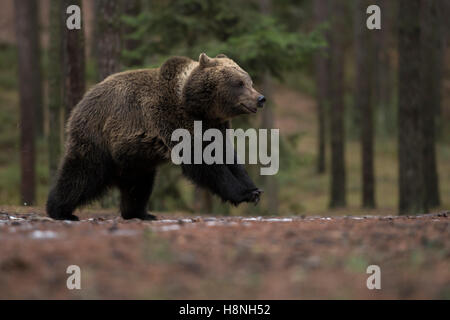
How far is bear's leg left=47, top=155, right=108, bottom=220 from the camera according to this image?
22.1 ft

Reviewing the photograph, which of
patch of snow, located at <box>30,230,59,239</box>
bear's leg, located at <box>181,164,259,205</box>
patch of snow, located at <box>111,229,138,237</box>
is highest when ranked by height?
bear's leg, located at <box>181,164,259,205</box>

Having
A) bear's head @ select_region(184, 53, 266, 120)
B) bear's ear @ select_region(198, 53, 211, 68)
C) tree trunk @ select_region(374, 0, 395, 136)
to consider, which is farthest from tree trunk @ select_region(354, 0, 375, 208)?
tree trunk @ select_region(374, 0, 395, 136)

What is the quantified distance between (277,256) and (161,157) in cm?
325

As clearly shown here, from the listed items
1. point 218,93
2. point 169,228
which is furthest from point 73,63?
point 169,228

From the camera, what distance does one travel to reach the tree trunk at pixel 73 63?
9.52 meters

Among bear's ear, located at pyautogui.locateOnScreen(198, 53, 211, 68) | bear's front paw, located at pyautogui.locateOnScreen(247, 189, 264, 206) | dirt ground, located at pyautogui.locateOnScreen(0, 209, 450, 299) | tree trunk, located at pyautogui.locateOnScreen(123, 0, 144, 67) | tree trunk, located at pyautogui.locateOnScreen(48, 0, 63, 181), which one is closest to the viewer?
dirt ground, located at pyautogui.locateOnScreen(0, 209, 450, 299)

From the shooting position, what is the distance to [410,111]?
10578 millimetres

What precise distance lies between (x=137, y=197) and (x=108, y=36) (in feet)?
12.5

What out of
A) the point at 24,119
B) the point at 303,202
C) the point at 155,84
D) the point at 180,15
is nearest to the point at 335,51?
the point at 303,202

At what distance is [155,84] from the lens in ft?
22.9

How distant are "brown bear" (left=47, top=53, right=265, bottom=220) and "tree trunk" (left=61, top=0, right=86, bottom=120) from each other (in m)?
2.66

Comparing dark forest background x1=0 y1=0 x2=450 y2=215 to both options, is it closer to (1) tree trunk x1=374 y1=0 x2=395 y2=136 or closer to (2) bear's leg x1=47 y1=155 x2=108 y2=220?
(2) bear's leg x1=47 y1=155 x2=108 y2=220

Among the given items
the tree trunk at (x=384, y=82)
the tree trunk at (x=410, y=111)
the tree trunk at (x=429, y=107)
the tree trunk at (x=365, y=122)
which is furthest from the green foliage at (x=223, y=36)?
the tree trunk at (x=384, y=82)
